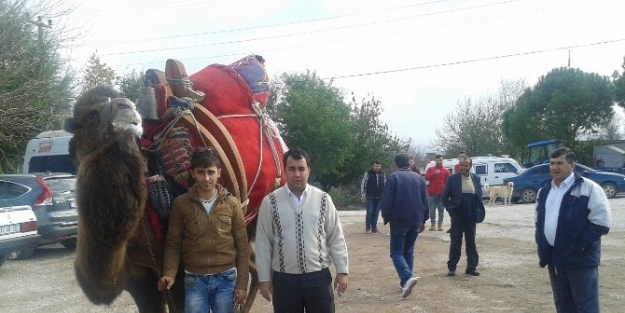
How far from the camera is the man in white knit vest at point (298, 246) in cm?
397

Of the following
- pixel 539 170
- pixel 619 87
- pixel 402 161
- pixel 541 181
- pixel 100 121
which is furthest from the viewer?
pixel 619 87

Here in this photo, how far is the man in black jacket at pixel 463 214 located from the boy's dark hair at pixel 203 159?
5544 mm

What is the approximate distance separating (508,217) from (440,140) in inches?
1277

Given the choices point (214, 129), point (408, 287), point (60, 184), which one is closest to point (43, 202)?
point (60, 184)

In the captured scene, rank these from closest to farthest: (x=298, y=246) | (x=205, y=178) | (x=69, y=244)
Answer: (x=205, y=178) → (x=298, y=246) → (x=69, y=244)

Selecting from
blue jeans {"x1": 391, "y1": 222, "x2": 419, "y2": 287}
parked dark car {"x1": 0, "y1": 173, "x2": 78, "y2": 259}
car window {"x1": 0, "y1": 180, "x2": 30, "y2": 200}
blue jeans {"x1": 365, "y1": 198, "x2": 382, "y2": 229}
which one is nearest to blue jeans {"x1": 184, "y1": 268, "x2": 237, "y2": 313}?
blue jeans {"x1": 391, "y1": 222, "x2": 419, "y2": 287}

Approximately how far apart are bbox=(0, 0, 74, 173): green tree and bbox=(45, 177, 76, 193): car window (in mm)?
5539

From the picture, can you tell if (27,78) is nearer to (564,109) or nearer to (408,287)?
(408,287)

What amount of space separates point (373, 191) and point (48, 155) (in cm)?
811

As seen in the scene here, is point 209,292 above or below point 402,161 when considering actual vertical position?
below

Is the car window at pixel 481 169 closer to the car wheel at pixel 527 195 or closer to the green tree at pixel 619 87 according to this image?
the car wheel at pixel 527 195

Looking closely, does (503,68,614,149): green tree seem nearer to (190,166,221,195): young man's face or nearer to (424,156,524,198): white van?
(424,156,524,198): white van

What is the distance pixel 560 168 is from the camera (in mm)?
4996

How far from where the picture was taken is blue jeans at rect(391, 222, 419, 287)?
7.36 metres
